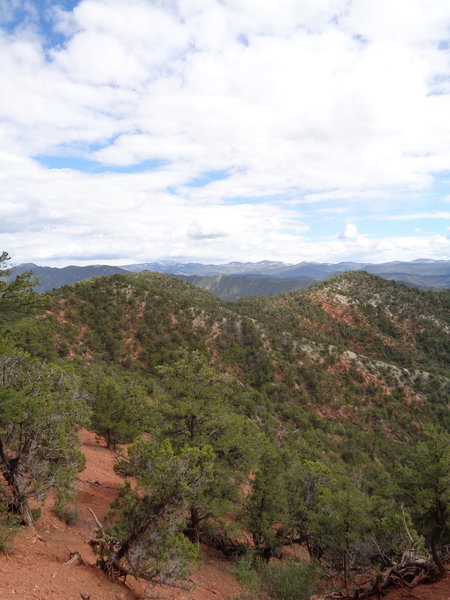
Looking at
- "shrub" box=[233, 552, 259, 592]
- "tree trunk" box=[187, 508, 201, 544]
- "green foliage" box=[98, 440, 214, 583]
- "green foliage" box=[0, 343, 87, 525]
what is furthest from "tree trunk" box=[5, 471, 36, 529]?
"shrub" box=[233, 552, 259, 592]

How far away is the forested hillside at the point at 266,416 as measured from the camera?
11.5 meters

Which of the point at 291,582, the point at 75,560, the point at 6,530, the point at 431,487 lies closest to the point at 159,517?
the point at 75,560

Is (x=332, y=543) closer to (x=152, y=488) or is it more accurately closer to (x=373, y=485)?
(x=152, y=488)

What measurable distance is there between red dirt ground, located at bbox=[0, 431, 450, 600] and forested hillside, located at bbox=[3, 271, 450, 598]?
695 millimetres

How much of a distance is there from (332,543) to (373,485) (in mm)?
16476

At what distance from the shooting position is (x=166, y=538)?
1038cm

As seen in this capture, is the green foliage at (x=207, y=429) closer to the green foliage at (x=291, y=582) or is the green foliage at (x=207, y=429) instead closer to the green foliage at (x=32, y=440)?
the green foliage at (x=291, y=582)

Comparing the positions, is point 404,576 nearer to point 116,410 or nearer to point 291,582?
point 291,582

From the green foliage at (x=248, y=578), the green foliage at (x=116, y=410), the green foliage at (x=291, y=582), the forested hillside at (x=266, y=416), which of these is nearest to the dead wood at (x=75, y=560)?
the forested hillside at (x=266, y=416)

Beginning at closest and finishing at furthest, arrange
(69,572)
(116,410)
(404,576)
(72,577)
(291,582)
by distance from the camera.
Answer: (72,577), (69,572), (404,576), (291,582), (116,410)

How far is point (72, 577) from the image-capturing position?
10625mm

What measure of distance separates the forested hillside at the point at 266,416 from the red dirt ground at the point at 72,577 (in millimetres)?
695

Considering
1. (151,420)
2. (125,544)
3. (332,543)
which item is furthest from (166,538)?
(332,543)

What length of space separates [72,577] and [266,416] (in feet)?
129
